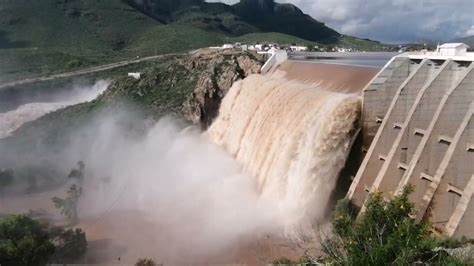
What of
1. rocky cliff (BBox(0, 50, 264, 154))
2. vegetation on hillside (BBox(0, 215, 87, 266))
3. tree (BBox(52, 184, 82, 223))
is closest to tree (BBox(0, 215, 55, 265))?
vegetation on hillside (BBox(0, 215, 87, 266))

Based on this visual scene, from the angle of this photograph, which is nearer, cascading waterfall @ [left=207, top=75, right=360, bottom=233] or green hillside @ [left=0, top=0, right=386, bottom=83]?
cascading waterfall @ [left=207, top=75, right=360, bottom=233]

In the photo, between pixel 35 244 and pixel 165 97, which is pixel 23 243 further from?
pixel 165 97

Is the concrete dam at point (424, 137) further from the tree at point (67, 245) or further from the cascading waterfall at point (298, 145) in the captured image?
the tree at point (67, 245)

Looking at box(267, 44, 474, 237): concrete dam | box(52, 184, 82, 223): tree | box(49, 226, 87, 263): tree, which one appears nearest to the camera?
box(267, 44, 474, 237): concrete dam

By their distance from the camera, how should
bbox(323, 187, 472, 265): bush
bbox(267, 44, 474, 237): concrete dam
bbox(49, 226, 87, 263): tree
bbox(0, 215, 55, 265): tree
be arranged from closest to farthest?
bbox(323, 187, 472, 265): bush < bbox(267, 44, 474, 237): concrete dam < bbox(0, 215, 55, 265): tree < bbox(49, 226, 87, 263): tree

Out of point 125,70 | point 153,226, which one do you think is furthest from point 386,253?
point 125,70

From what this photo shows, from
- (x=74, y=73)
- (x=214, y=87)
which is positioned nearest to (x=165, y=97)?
(x=214, y=87)

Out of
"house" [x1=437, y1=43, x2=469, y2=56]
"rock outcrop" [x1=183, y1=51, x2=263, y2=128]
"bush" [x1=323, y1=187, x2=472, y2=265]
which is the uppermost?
"house" [x1=437, y1=43, x2=469, y2=56]

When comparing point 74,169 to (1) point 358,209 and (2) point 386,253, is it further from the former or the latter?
(2) point 386,253

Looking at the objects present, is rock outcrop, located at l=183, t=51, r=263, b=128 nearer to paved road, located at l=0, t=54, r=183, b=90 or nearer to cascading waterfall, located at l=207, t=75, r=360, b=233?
cascading waterfall, located at l=207, t=75, r=360, b=233
